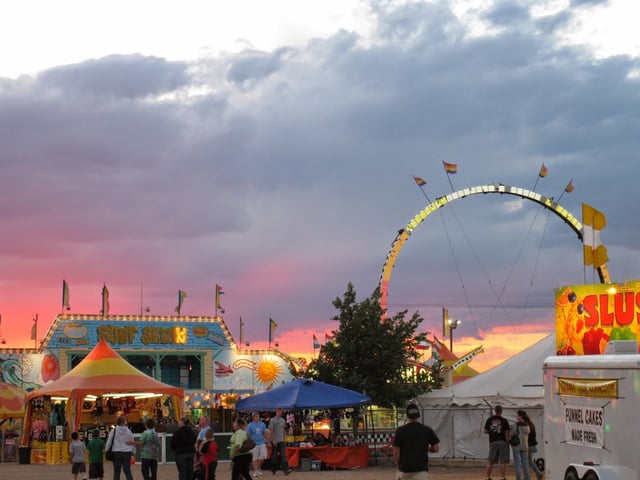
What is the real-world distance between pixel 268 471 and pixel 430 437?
663 inches

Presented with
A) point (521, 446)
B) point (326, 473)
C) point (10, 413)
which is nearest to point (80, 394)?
point (10, 413)

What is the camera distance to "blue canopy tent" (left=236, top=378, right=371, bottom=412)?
27.7 metres

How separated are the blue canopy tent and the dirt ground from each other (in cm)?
180

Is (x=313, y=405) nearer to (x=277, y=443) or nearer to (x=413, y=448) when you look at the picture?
(x=277, y=443)

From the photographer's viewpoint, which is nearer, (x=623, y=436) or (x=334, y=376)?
(x=623, y=436)

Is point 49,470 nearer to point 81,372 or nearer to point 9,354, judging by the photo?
point 81,372

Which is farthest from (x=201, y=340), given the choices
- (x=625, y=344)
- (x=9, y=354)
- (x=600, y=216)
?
(x=625, y=344)

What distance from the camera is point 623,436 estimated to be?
1334 centimetres

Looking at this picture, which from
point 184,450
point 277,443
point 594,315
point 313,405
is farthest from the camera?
point 313,405

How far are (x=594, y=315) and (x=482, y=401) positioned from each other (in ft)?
36.4

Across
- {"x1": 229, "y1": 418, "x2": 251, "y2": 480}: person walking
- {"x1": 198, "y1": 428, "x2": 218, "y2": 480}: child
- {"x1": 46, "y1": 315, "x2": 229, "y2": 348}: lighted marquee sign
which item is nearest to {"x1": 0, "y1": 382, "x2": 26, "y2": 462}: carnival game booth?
{"x1": 46, "y1": 315, "x2": 229, "y2": 348}: lighted marquee sign

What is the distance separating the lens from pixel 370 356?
1297 inches

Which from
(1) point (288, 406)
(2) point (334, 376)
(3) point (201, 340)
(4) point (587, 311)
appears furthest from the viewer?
(3) point (201, 340)

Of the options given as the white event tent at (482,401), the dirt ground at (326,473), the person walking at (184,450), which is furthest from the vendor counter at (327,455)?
the person walking at (184,450)
